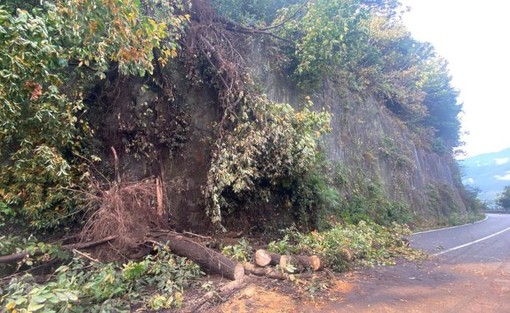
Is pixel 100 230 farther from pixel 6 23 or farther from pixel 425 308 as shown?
pixel 425 308

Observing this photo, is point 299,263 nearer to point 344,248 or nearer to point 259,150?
point 344,248

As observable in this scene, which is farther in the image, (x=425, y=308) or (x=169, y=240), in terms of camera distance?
(x=169, y=240)

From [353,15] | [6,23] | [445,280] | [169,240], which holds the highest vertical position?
[353,15]

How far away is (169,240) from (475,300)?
4.84 meters

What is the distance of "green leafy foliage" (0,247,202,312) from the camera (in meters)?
3.29

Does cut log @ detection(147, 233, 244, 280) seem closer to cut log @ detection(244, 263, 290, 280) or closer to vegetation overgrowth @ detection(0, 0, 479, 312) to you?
vegetation overgrowth @ detection(0, 0, 479, 312)

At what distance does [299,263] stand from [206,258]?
1610mm

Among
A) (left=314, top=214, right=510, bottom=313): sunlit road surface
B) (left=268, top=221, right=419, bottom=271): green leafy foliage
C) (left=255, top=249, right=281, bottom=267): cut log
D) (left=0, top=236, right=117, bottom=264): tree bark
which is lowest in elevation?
(left=314, top=214, right=510, bottom=313): sunlit road surface

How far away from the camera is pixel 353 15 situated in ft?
30.8

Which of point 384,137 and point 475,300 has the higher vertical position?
point 384,137

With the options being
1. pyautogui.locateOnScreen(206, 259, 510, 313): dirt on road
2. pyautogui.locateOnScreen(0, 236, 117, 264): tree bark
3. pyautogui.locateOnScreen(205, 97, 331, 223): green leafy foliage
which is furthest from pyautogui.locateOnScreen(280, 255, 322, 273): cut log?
pyautogui.locateOnScreen(0, 236, 117, 264): tree bark

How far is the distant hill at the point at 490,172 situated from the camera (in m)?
54.3

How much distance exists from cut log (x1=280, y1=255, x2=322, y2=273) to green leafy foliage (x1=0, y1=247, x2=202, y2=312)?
142 cm

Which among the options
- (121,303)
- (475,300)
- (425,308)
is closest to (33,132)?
(121,303)
